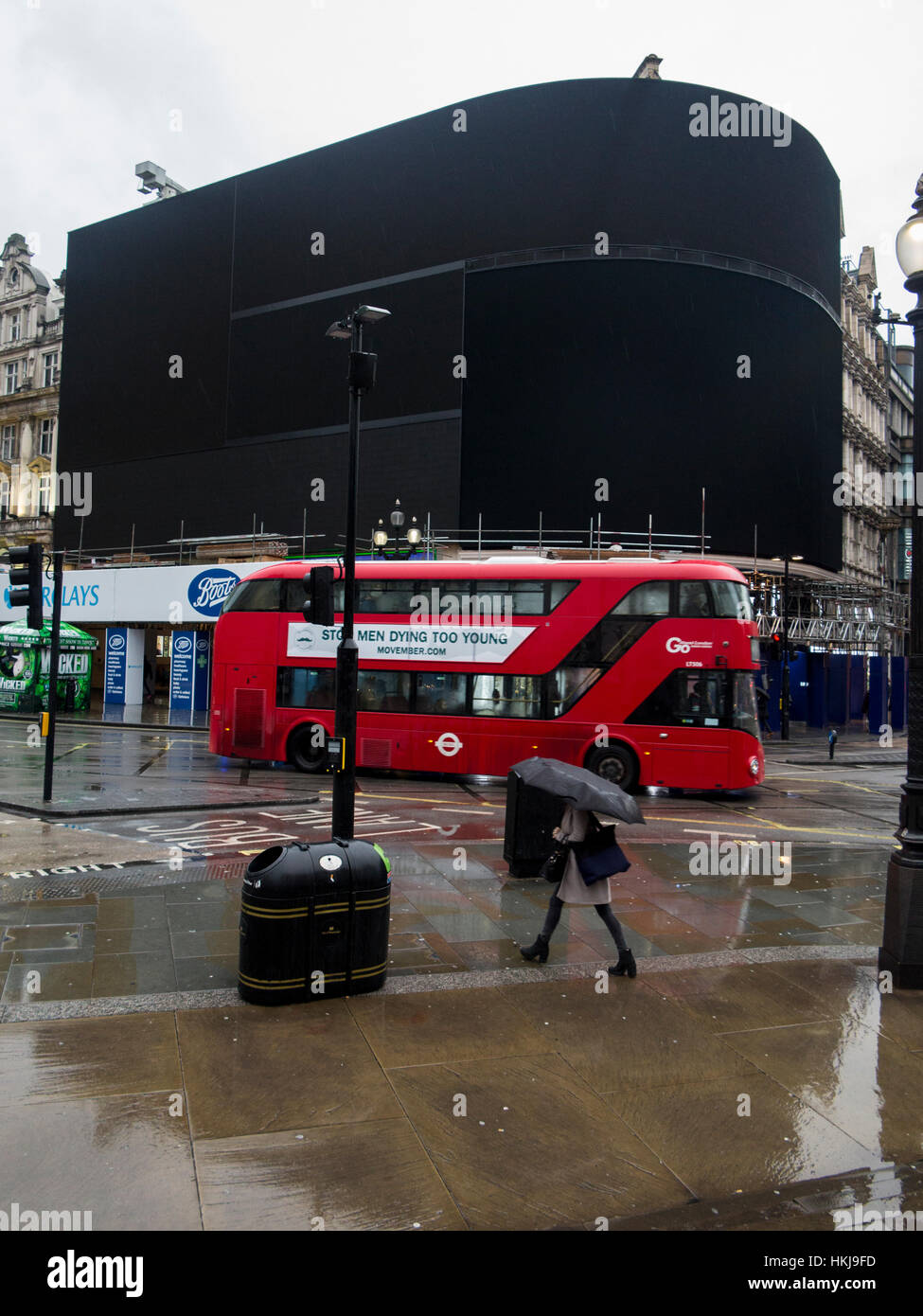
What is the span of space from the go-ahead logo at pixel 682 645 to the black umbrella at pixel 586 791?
957cm

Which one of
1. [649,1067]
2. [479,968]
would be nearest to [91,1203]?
[649,1067]

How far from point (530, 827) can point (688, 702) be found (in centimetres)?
718

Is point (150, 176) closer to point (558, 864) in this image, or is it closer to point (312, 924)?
point (558, 864)

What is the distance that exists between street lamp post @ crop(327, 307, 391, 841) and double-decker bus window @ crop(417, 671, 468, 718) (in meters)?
7.22

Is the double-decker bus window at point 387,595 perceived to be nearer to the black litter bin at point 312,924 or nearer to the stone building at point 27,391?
the black litter bin at point 312,924

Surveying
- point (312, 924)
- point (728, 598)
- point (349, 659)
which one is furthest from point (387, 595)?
point (312, 924)

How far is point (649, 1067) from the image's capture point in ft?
17.5

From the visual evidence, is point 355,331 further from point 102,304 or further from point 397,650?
point 102,304

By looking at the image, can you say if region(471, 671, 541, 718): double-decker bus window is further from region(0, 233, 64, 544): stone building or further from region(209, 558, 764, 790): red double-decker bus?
region(0, 233, 64, 544): stone building

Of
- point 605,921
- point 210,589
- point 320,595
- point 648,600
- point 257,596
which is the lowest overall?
point 605,921

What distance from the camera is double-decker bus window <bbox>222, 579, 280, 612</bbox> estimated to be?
18609mm

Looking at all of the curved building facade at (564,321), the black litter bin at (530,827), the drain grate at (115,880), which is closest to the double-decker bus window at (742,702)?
the black litter bin at (530,827)

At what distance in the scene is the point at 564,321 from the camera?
1312 inches

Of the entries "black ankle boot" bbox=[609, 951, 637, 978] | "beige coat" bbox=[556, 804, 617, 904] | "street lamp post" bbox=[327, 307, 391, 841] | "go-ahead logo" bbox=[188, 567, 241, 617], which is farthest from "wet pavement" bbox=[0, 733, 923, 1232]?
"go-ahead logo" bbox=[188, 567, 241, 617]
